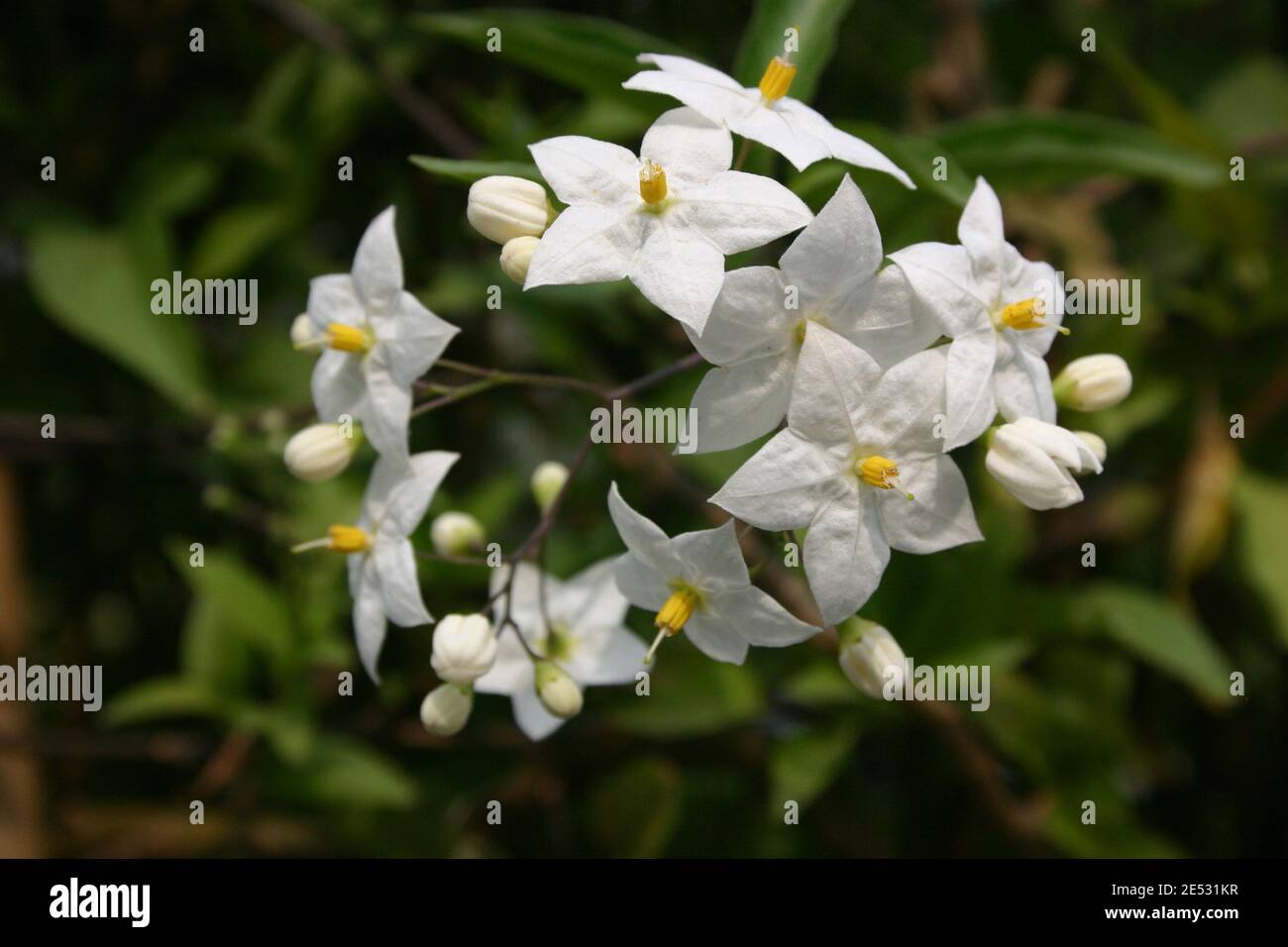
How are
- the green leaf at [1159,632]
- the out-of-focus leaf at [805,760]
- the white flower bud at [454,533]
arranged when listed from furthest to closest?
the green leaf at [1159,632] → the out-of-focus leaf at [805,760] → the white flower bud at [454,533]

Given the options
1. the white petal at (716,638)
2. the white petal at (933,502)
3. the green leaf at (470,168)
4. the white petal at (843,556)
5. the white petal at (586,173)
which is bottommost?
the white petal at (716,638)

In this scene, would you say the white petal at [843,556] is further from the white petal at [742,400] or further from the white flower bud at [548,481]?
the white flower bud at [548,481]

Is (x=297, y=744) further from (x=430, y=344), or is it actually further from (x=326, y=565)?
(x=430, y=344)

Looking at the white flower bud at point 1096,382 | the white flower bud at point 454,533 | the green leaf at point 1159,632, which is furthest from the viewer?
the green leaf at point 1159,632

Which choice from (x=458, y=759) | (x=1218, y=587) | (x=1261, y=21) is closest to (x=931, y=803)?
(x=1218, y=587)

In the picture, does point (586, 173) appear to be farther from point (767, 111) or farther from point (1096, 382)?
point (1096, 382)

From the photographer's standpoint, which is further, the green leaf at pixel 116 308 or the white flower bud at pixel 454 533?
the green leaf at pixel 116 308

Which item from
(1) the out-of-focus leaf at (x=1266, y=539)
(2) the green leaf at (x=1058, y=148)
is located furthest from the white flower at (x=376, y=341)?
(1) the out-of-focus leaf at (x=1266, y=539)

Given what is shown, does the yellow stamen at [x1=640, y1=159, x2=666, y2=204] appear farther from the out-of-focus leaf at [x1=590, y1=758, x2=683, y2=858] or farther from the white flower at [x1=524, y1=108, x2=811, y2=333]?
the out-of-focus leaf at [x1=590, y1=758, x2=683, y2=858]
